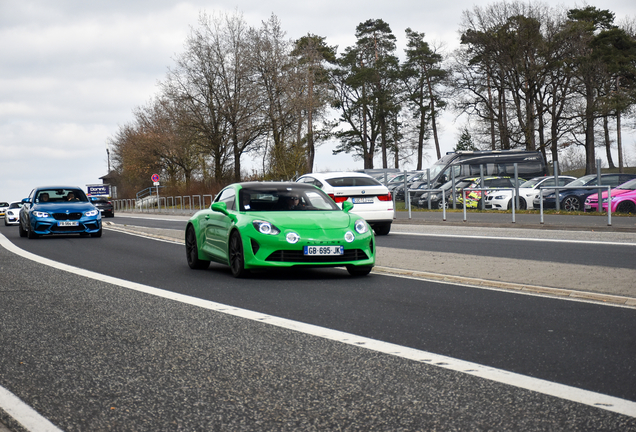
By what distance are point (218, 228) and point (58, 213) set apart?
1101 centimetres

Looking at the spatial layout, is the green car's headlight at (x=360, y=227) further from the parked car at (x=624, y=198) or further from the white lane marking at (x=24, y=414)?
the parked car at (x=624, y=198)

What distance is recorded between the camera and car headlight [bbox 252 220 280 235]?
966 centimetres

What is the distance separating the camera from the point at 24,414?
394 centimetres

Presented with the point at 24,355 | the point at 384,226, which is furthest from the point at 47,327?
the point at 384,226

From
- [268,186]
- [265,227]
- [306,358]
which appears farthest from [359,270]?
[306,358]

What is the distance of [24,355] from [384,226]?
47.0 feet

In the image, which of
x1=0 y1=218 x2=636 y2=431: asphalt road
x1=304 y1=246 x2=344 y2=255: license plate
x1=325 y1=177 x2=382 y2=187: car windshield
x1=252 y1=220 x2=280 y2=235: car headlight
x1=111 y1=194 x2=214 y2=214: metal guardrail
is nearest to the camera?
x1=0 y1=218 x2=636 y2=431: asphalt road

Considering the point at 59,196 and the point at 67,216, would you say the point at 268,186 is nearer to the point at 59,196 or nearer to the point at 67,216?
the point at 67,216

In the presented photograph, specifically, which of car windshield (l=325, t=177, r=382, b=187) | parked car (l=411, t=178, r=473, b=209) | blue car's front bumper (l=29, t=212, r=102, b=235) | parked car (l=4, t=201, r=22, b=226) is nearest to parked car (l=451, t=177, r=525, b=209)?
parked car (l=411, t=178, r=473, b=209)

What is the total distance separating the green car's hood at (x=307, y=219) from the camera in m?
9.73

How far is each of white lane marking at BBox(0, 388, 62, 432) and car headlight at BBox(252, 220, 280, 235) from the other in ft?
17.9

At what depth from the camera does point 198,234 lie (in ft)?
37.8

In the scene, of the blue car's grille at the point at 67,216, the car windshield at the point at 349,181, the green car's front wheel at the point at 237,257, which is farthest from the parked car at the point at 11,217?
the green car's front wheel at the point at 237,257

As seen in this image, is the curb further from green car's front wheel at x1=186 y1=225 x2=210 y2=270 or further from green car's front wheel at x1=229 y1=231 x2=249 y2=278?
green car's front wheel at x1=186 y1=225 x2=210 y2=270
